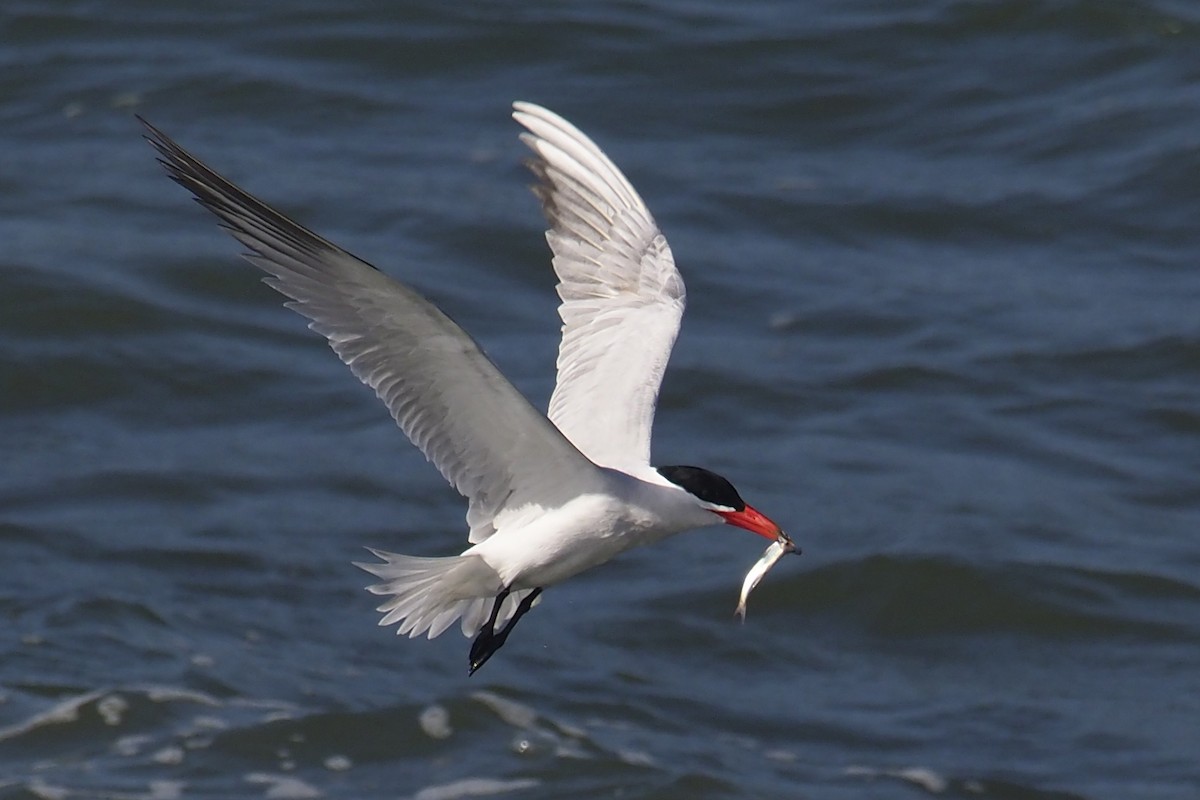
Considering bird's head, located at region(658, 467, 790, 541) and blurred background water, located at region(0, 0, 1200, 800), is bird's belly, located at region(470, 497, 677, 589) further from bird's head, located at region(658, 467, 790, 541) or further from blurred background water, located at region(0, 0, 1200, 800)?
blurred background water, located at region(0, 0, 1200, 800)

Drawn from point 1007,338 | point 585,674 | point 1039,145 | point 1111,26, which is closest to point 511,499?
point 585,674

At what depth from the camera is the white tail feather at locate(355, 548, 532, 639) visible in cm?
577

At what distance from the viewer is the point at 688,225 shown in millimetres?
12359

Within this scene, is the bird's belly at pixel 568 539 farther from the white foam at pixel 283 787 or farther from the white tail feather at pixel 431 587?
the white foam at pixel 283 787

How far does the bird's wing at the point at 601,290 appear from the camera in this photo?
6.03 m

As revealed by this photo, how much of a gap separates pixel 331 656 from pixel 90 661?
1.02 meters

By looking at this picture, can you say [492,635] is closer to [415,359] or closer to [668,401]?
[415,359]

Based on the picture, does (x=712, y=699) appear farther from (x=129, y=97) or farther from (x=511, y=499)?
(x=129, y=97)

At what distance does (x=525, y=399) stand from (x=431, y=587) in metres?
0.93

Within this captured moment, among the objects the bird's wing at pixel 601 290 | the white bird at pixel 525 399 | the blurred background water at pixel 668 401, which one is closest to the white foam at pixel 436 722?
the blurred background water at pixel 668 401

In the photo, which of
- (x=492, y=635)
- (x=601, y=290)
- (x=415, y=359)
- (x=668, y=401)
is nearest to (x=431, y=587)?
(x=492, y=635)

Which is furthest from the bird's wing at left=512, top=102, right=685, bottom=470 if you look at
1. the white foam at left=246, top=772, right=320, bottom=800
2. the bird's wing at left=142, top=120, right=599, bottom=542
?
the white foam at left=246, top=772, right=320, bottom=800

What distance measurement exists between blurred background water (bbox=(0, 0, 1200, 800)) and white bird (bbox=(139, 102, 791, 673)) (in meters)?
2.36

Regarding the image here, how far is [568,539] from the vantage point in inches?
218
